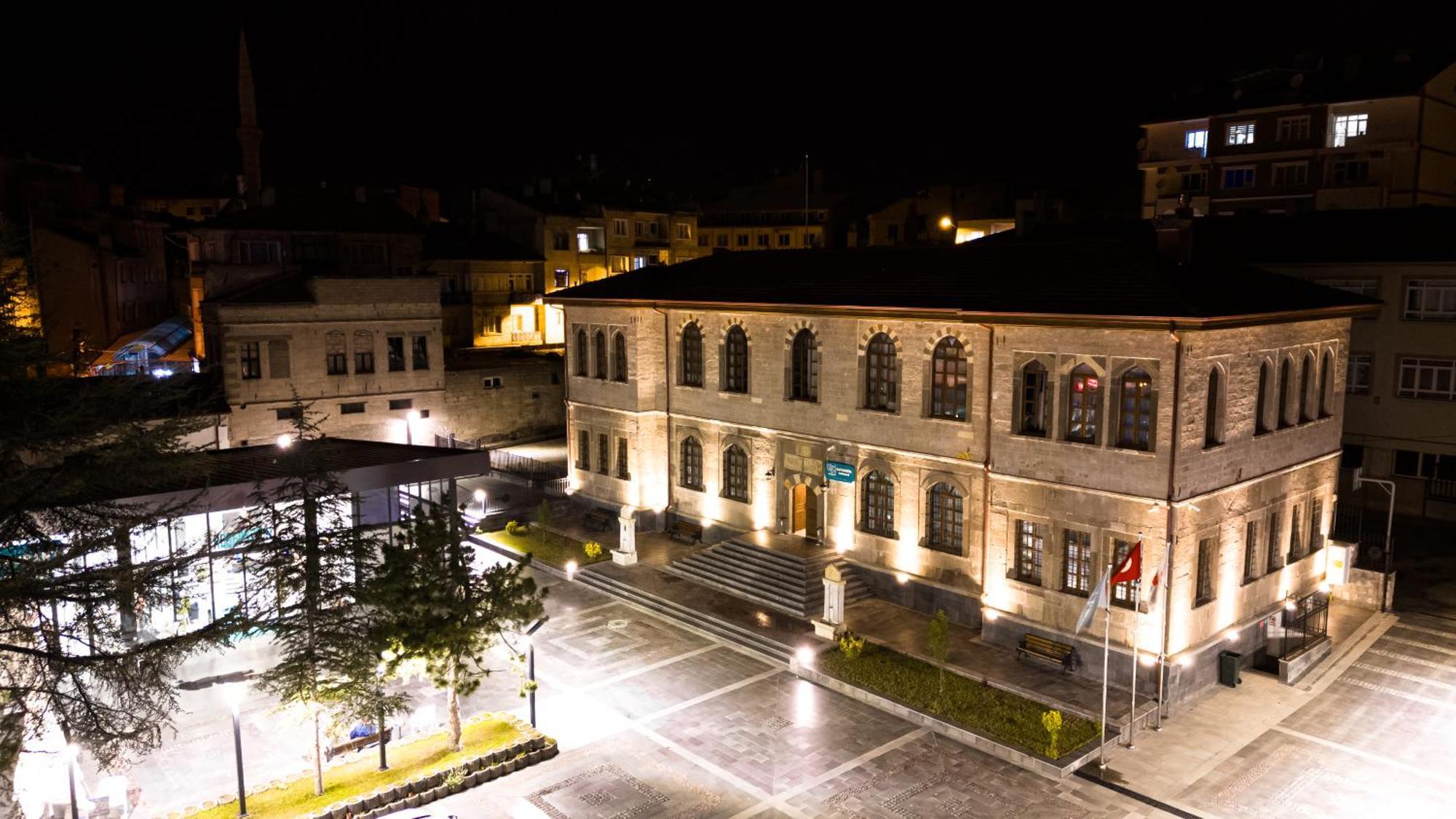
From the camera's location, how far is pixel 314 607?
19.0 m

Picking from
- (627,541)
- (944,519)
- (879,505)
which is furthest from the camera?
(627,541)

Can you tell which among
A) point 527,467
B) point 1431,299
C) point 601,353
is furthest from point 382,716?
point 1431,299

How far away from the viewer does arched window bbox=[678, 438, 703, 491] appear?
121 feet

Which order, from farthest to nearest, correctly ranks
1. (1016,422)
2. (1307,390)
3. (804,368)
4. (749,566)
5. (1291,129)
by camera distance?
(1291,129) < (804,368) < (749,566) < (1307,390) < (1016,422)

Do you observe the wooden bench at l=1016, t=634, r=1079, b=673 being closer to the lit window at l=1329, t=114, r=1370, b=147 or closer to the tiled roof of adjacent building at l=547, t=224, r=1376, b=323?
the tiled roof of adjacent building at l=547, t=224, r=1376, b=323

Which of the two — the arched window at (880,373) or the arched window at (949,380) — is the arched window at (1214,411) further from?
the arched window at (880,373)

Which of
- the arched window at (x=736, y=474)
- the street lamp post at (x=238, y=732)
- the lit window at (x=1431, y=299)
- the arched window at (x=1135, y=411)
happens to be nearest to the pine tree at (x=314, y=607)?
the street lamp post at (x=238, y=732)

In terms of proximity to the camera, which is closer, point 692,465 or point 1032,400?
point 1032,400

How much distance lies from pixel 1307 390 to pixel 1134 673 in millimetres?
11109

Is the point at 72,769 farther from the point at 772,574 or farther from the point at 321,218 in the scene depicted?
the point at 321,218

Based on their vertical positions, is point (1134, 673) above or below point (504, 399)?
below

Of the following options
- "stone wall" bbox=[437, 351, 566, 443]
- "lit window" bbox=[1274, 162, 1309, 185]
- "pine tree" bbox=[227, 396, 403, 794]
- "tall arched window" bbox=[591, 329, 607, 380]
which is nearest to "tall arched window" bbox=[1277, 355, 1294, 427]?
"tall arched window" bbox=[591, 329, 607, 380]

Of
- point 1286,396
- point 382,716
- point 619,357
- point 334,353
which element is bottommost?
point 382,716

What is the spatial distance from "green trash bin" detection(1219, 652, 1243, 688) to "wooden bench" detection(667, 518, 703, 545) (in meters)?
17.3
